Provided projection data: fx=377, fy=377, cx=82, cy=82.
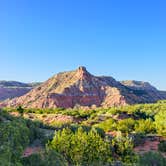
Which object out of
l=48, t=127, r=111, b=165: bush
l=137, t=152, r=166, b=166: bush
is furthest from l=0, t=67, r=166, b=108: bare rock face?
l=48, t=127, r=111, b=165: bush

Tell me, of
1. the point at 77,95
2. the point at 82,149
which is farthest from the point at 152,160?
the point at 77,95

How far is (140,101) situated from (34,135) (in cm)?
14245

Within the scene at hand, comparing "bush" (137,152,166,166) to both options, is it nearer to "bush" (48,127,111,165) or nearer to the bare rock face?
"bush" (48,127,111,165)

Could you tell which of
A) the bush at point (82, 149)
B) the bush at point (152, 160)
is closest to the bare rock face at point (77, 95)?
the bush at point (152, 160)

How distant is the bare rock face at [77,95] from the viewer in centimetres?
17200

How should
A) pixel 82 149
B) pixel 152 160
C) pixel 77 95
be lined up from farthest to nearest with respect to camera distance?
pixel 77 95
pixel 152 160
pixel 82 149

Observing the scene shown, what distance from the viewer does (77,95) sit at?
586ft

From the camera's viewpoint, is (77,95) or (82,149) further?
(77,95)

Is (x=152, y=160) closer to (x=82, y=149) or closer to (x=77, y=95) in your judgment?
(x=82, y=149)

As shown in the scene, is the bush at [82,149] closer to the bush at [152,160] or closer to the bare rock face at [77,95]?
the bush at [152,160]

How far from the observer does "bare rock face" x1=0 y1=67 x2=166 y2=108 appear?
172 metres

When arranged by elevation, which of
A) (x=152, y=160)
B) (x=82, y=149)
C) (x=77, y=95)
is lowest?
(x=152, y=160)

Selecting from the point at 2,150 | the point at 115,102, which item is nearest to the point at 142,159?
the point at 2,150

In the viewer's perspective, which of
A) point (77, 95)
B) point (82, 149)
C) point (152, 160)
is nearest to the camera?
point (82, 149)
